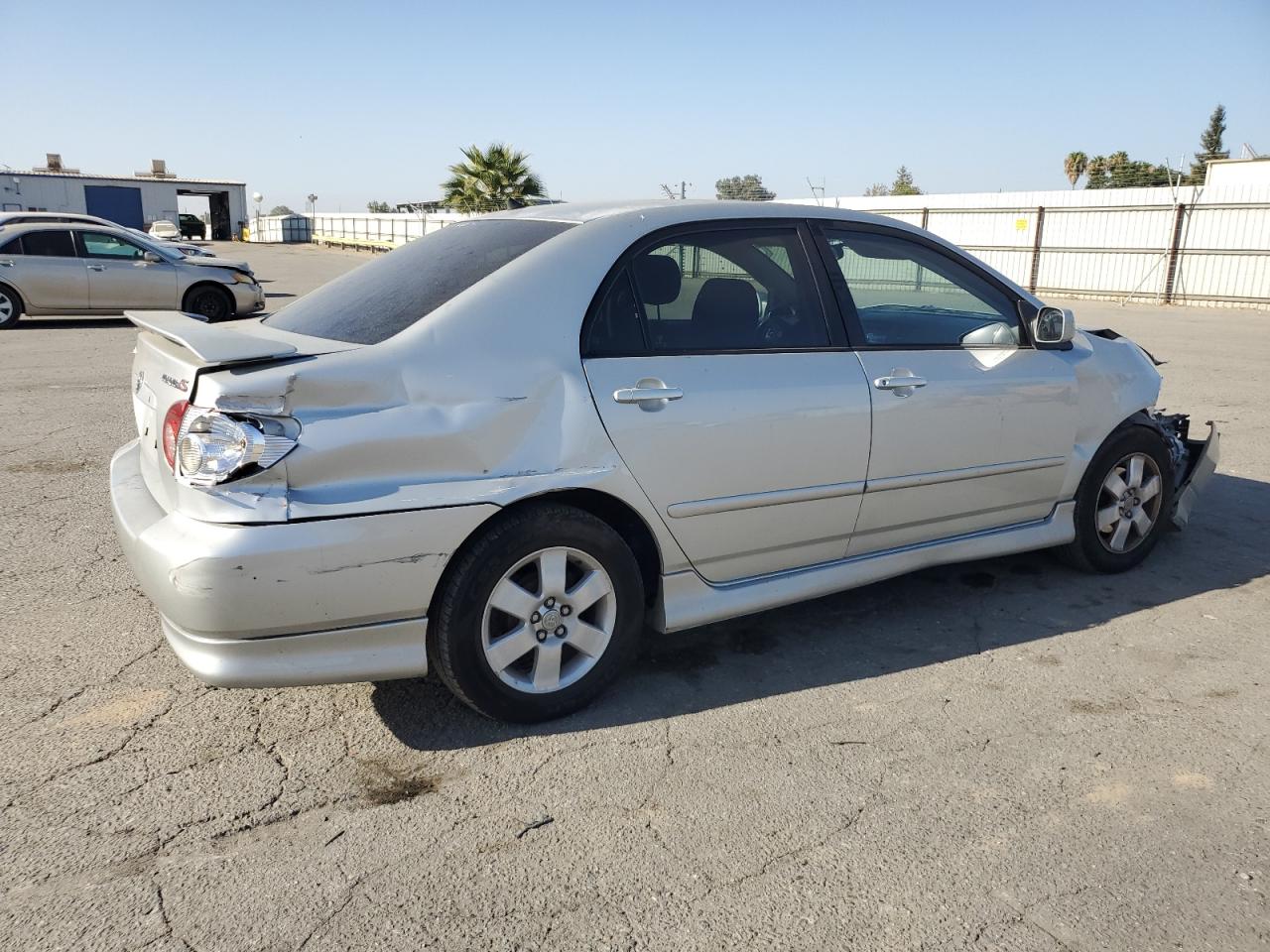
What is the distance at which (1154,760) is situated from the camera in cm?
306

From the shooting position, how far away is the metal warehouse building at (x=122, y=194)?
176 feet

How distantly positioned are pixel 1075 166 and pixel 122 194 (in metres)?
59.4

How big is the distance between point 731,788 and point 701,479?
3.31ft

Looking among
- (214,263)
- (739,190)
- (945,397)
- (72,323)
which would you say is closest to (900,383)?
(945,397)

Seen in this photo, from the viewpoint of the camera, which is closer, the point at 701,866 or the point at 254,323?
the point at 701,866

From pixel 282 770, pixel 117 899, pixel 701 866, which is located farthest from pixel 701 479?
pixel 117 899

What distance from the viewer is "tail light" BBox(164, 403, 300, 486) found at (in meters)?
2.68

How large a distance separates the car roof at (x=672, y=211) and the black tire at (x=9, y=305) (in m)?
12.7

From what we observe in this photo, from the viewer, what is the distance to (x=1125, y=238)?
25453 millimetres

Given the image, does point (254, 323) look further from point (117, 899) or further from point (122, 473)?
point (117, 899)

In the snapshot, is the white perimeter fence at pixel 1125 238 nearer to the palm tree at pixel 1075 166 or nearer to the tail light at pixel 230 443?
the tail light at pixel 230 443

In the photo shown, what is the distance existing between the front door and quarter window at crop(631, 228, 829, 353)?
21cm

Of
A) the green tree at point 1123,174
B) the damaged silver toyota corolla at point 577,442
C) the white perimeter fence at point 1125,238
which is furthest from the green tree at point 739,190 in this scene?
the damaged silver toyota corolla at point 577,442

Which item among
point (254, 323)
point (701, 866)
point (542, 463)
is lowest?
point (701, 866)
